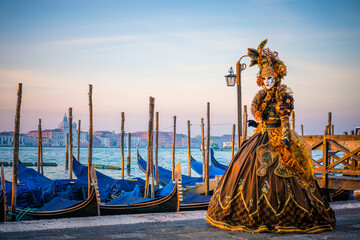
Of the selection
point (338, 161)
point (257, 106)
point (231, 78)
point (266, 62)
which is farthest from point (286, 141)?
point (231, 78)

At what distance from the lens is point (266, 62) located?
3.71 metres

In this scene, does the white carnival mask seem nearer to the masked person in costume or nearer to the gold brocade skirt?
the masked person in costume

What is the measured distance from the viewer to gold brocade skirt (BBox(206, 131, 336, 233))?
126 inches

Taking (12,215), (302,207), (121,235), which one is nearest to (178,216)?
(121,235)

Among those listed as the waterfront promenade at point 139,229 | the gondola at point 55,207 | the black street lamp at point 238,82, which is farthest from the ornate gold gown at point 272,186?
the gondola at point 55,207

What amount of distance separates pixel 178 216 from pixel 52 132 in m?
117

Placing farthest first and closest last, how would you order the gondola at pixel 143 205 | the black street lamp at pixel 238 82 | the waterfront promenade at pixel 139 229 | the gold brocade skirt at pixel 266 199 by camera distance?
the gondola at pixel 143 205 → the black street lamp at pixel 238 82 → the gold brocade skirt at pixel 266 199 → the waterfront promenade at pixel 139 229

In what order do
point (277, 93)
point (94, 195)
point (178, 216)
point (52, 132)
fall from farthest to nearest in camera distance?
point (52, 132)
point (94, 195)
point (178, 216)
point (277, 93)

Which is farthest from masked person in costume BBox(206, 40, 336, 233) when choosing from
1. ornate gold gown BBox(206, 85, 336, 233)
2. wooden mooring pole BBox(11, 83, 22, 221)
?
wooden mooring pole BBox(11, 83, 22, 221)

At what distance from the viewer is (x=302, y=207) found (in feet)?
10.6

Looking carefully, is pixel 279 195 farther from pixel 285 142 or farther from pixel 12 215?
pixel 12 215

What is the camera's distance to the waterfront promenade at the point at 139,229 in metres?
3.04

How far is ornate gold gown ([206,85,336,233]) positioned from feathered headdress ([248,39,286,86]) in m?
0.16

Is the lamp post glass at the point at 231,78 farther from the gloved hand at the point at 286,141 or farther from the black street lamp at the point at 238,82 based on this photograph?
the gloved hand at the point at 286,141
